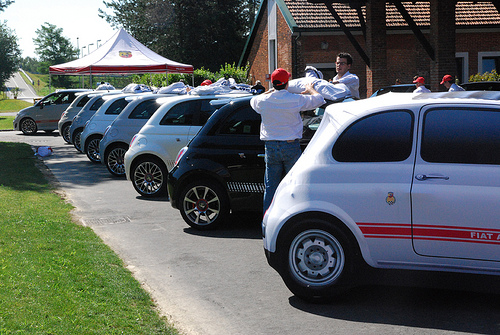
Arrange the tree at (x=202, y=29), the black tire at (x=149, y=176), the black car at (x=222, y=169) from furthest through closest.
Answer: the tree at (x=202, y=29) < the black tire at (x=149, y=176) < the black car at (x=222, y=169)

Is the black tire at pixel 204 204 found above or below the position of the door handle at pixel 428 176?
below

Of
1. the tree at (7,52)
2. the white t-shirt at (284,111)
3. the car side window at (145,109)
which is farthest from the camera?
the tree at (7,52)

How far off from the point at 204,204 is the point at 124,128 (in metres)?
5.90

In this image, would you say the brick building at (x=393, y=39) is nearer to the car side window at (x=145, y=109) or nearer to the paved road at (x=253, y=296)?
the car side window at (x=145, y=109)

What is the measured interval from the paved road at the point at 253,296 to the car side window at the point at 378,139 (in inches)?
38.5

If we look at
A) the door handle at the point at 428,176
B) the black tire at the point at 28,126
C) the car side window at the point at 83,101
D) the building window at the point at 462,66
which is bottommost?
the black tire at the point at 28,126

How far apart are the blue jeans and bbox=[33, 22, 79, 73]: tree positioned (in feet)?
367

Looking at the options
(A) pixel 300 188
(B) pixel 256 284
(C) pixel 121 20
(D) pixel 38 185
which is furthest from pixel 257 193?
(C) pixel 121 20

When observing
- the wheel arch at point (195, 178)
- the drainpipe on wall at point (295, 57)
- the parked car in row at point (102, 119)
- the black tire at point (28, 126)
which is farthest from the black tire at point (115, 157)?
the black tire at point (28, 126)

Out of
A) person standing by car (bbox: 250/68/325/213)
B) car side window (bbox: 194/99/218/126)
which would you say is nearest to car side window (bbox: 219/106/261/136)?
person standing by car (bbox: 250/68/325/213)

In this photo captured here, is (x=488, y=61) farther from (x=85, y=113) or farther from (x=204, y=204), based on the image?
(x=204, y=204)

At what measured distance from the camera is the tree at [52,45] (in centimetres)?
11344

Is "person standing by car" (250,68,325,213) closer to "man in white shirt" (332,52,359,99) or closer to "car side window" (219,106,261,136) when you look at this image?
"car side window" (219,106,261,136)

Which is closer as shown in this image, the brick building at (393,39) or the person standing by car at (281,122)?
the person standing by car at (281,122)
